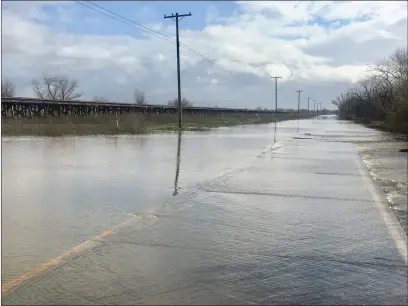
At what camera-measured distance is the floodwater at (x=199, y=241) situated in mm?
4379

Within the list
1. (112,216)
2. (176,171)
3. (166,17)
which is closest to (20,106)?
(166,17)

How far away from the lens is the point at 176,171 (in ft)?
44.5

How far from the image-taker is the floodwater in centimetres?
438

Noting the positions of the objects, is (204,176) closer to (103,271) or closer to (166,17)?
(103,271)

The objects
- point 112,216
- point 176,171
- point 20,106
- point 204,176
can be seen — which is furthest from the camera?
point 20,106

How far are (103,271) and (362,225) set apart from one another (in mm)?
3959

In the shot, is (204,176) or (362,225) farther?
(204,176)

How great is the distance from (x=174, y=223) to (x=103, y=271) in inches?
88.1

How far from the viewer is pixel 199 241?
19.8ft

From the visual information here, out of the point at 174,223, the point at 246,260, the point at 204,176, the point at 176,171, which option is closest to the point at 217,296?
the point at 246,260

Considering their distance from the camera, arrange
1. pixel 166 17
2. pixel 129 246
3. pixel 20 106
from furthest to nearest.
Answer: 1. pixel 20 106
2. pixel 166 17
3. pixel 129 246

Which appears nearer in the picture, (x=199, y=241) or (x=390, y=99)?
(x=199, y=241)

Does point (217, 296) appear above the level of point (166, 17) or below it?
below

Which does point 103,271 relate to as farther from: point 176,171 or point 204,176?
point 176,171
